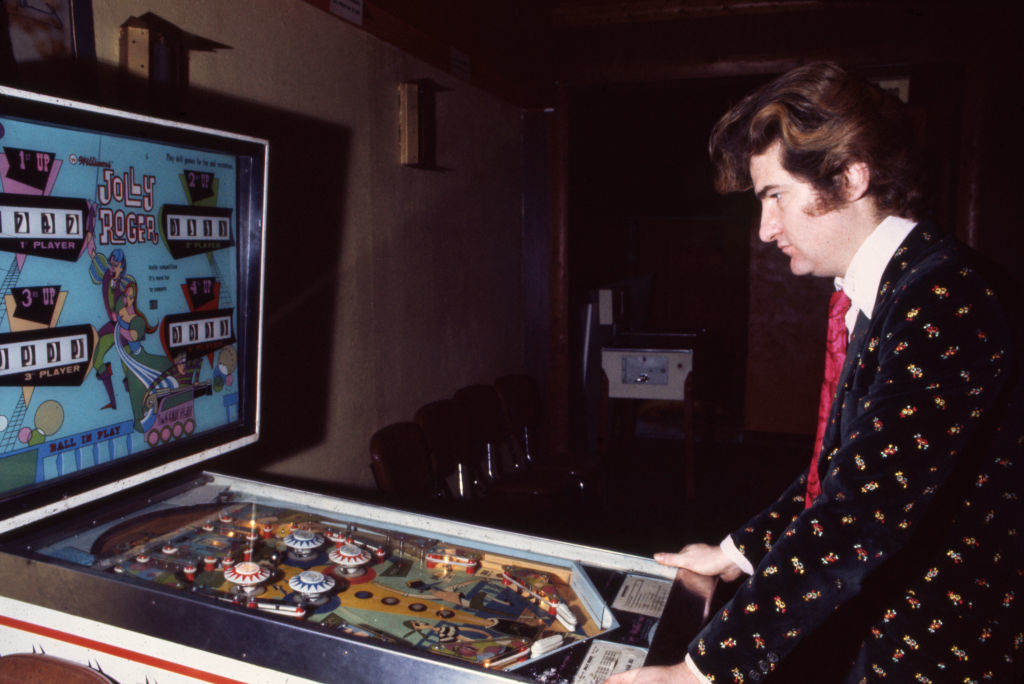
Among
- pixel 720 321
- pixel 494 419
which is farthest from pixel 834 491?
pixel 720 321

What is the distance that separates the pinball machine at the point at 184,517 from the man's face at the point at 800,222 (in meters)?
0.58

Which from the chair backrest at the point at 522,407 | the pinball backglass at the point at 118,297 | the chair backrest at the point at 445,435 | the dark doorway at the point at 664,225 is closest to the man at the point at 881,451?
the pinball backglass at the point at 118,297

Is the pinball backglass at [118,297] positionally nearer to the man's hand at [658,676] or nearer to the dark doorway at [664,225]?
the man's hand at [658,676]

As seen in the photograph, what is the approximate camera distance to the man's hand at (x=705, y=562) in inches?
51.2

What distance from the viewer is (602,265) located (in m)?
6.33

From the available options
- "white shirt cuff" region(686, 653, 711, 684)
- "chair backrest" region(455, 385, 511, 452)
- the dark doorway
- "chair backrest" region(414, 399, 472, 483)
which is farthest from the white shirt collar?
the dark doorway

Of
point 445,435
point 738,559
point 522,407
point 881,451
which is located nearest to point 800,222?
point 881,451

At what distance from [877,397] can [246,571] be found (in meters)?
1.06

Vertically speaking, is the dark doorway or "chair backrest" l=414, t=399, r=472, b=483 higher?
the dark doorway

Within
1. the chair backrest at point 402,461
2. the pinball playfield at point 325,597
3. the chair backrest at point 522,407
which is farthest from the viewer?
the chair backrest at point 522,407

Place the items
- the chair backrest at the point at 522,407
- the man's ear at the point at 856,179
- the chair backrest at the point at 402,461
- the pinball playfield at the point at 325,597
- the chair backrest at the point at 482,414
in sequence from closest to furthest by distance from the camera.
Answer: the pinball playfield at the point at 325,597, the man's ear at the point at 856,179, the chair backrest at the point at 402,461, the chair backrest at the point at 482,414, the chair backrest at the point at 522,407

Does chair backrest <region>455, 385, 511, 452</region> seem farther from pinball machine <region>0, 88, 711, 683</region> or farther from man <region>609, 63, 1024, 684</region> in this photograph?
man <region>609, 63, 1024, 684</region>

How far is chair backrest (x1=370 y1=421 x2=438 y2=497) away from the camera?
2.51 metres

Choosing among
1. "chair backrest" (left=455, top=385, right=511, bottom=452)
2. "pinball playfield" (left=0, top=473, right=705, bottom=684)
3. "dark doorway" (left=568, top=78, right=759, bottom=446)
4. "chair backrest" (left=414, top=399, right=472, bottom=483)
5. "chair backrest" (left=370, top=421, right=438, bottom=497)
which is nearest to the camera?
"pinball playfield" (left=0, top=473, right=705, bottom=684)
